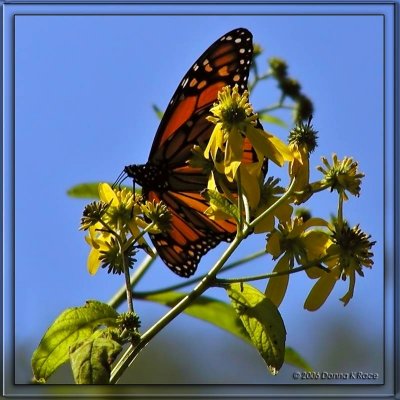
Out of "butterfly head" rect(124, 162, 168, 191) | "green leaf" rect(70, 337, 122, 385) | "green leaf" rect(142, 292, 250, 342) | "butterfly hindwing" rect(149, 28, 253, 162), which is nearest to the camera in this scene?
"green leaf" rect(70, 337, 122, 385)

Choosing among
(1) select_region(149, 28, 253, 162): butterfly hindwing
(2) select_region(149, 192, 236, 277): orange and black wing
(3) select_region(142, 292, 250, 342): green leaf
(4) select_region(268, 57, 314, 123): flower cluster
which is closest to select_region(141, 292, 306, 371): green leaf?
(3) select_region(142, 292, 250, 342): green leaf

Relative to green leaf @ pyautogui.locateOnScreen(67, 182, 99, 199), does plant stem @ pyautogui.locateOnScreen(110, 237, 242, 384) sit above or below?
below

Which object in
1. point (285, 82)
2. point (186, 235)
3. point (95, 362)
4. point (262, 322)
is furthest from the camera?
point (285, 82)

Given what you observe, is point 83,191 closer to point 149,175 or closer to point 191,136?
point 149,175

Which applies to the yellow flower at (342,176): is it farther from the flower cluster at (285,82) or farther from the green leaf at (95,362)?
the flower cluster at (285,82)

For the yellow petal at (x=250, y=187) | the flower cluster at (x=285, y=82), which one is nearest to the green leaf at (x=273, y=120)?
the flower cluster at (x=285, y=82)

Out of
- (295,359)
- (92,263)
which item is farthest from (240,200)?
(295,359)

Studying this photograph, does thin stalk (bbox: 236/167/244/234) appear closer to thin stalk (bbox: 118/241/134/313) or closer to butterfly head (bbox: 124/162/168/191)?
thin stalk (bbox: 118/241/134/313)
